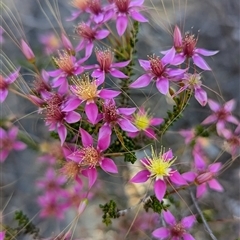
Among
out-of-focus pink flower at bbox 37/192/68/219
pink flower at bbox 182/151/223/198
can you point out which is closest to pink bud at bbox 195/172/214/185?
pink flower at bbox 182/151/223/198

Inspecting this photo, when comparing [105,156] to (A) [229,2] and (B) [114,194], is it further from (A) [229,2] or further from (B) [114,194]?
(A) [229,2]

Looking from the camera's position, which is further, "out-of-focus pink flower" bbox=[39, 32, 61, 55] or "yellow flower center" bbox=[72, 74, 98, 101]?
"out-of-focus pink flower" bbox=[39, 32, 61, 55]

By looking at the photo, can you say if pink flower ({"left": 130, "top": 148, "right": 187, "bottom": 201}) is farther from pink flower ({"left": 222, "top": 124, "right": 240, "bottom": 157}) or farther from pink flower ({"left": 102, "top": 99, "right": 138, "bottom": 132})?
pink flower ({"left": 222, "top": 124, "right": 240, "bottom": 157})

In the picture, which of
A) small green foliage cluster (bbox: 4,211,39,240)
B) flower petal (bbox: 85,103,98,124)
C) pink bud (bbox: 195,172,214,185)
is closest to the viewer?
flower petal (bbox: 85,103,98,124)

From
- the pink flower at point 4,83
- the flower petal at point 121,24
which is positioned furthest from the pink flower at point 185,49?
the pink flower at point 4,83

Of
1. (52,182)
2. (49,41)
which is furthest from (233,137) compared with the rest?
(49,41)

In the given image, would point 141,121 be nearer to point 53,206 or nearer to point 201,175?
point 201,175

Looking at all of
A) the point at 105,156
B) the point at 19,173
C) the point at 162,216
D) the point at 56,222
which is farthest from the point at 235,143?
the point at 19,173

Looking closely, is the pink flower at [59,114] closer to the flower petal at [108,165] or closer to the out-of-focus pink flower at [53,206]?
the flower petal at [108,165]
